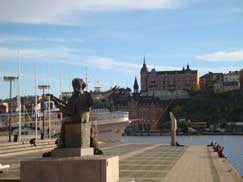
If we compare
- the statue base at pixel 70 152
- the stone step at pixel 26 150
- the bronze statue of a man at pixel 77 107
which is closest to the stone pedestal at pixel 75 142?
the statue base at pixel 70 152

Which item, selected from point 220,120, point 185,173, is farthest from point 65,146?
point 220,120

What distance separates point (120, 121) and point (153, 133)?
88.2 metres

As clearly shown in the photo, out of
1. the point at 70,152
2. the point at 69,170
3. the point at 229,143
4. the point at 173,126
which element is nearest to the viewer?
the point at 69,170

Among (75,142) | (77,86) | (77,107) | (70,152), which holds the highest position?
(77,86)

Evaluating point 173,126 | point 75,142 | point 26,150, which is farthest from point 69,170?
point 173,126

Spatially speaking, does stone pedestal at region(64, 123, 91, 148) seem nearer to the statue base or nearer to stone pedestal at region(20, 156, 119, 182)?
the statue base

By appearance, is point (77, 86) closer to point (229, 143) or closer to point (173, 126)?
point (173, 126)

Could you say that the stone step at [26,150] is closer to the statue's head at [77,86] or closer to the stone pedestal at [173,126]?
the stone pedestal at [173,126]

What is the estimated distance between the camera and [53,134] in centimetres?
8031

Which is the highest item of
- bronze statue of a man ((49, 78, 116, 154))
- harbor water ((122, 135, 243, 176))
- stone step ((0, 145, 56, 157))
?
bronze statue of a man ((49, 78, 116, 154))

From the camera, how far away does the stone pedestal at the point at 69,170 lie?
12.3 metres

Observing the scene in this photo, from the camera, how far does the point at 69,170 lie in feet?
40.5

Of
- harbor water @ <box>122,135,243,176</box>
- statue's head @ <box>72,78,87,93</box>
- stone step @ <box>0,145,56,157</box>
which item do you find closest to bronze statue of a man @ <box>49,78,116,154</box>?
statue's head @ <box>72,78,87,93</box>

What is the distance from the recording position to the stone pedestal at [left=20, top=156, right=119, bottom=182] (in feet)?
40.3
